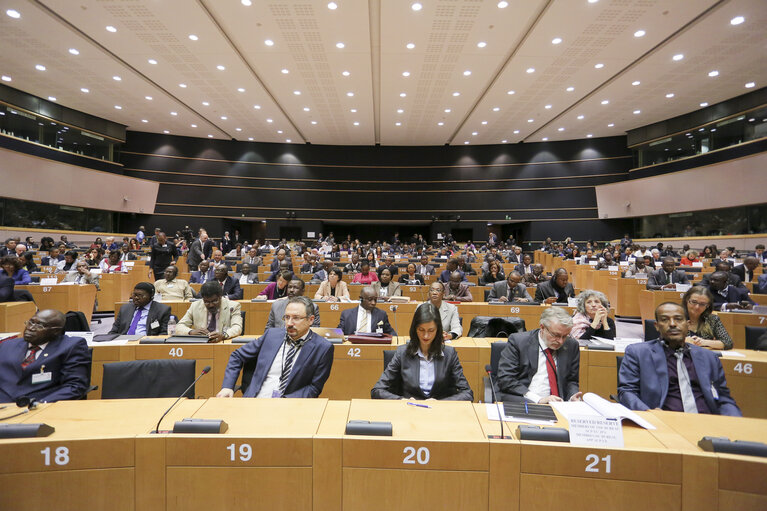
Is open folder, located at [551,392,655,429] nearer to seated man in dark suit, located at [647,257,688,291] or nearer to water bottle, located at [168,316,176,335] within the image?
water bottle, located at [168,316,176,335]

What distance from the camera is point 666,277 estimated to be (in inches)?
296

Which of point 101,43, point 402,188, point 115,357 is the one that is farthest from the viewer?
point 402,188

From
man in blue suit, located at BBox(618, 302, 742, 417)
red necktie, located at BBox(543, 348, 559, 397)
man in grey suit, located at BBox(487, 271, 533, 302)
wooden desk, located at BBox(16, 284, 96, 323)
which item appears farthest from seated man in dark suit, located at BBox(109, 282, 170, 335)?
man in grey suit, located at BBox(487, 271, 533, 302)

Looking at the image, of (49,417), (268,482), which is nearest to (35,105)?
(49,417)

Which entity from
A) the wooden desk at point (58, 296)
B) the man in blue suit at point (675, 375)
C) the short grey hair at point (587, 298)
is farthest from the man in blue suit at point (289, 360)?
the wooden desk at point (58, 296)

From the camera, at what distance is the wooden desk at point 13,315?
491 cm

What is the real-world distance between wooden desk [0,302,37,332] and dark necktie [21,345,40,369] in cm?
342

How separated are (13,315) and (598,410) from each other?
265 inches

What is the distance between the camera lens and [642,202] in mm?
17547

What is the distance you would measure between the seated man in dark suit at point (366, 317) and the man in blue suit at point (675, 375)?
94.7 inches

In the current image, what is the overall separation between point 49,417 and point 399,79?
42.8ft

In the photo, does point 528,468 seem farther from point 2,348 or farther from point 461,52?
point 461,52

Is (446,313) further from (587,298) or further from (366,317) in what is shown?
(587,298)

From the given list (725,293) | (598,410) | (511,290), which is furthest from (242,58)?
(598,410)
